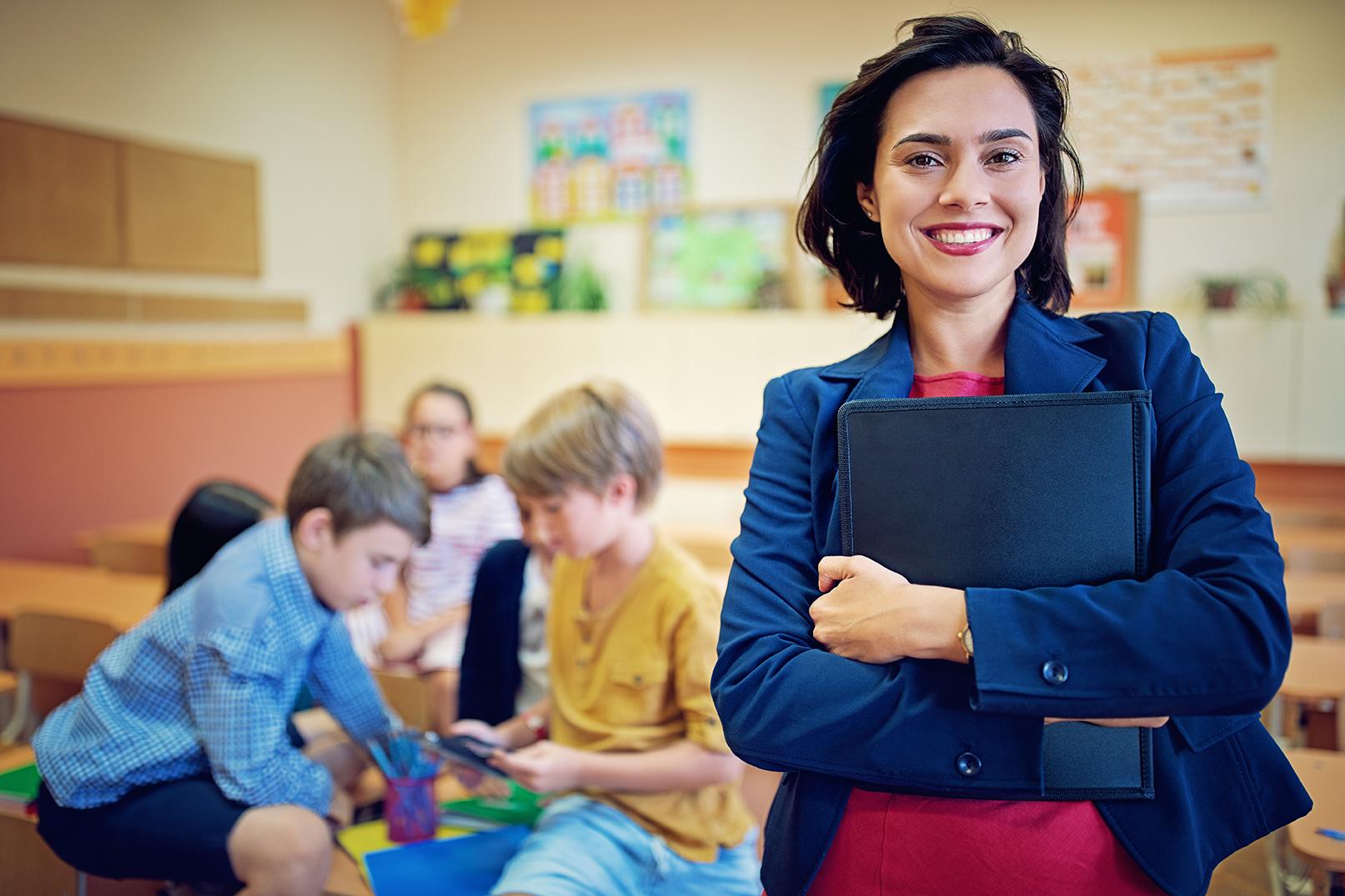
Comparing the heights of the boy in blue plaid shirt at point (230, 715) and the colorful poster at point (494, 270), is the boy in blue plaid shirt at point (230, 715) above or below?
below

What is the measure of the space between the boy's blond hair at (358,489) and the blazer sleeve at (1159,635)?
→ 1.22 metres

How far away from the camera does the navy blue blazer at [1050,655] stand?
0.94m

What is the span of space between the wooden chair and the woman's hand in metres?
2.04

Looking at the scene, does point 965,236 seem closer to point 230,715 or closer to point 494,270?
point 230,715

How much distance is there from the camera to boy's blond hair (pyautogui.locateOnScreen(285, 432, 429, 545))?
1.91 meters

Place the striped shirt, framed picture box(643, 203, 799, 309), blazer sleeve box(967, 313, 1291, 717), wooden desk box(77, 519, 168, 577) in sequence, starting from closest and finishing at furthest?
blazer sleeve box(967, 313, 1291, 717)
the striped shirt
wooden desk box(77, 519, 168, 577)
framed picture box(643, 203, 799, 309)

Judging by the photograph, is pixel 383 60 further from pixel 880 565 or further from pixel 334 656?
pixel 880 565

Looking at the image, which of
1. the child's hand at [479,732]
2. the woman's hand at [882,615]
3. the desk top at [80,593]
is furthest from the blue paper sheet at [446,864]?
the desk top at [80,593]

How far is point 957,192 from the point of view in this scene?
3.57ft

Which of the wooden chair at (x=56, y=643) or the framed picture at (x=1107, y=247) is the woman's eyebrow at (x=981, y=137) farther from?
the framed picture at (x=1107, y=247)

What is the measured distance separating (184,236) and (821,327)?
3.16 m

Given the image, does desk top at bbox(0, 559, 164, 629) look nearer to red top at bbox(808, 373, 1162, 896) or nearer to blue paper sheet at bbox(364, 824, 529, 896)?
blue paper sheet at bbox(364, 824, 529, 896)

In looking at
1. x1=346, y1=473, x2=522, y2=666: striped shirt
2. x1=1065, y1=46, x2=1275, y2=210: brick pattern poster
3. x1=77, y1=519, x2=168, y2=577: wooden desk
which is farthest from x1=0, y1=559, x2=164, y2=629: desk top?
x1=1065, y1=46, x2=1275, y2=210: brick pattern poster

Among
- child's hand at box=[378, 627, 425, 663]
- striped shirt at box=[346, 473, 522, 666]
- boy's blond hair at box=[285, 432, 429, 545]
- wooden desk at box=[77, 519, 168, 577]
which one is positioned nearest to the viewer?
boy's blond hair at box=[285, 432, 429, 545]
